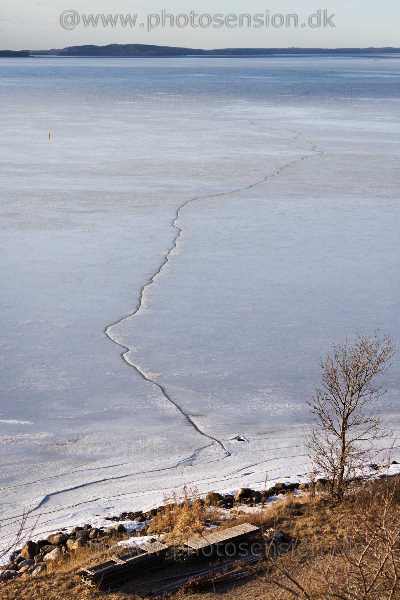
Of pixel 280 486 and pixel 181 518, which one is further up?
pixel 181 518

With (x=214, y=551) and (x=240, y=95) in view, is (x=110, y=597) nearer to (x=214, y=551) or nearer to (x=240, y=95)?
(x=214, y=551)

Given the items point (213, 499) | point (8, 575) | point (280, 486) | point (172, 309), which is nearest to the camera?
point (8, 575)

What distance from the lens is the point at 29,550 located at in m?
6.12

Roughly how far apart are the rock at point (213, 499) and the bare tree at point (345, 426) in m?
0.87

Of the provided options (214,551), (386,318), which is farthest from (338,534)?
(386,318)

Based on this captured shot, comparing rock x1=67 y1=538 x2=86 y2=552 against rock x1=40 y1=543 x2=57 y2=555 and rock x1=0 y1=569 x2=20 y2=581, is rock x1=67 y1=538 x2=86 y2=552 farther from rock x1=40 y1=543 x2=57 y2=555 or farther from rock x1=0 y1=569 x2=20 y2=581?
rock x1=0 y1=569 x2=20 y2=581

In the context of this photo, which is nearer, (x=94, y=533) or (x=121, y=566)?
(x=121, y=566)

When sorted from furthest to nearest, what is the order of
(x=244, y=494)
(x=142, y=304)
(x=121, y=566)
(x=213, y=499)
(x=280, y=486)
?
(x=142, y=304) → (x=280, y=486) → (x=244, y=494) → (x=213, y=499) → (x=121, y=566)

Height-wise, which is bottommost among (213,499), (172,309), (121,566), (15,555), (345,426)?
(172,309)

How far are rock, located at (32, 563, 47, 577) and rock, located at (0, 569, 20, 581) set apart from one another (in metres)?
0.12

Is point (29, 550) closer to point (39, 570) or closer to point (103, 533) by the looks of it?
point (39, 570)

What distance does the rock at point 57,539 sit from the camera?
631 cm

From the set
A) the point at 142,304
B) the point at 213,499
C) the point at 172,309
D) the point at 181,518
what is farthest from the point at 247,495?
the point at 142,304

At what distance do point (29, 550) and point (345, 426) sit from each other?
106 inches
